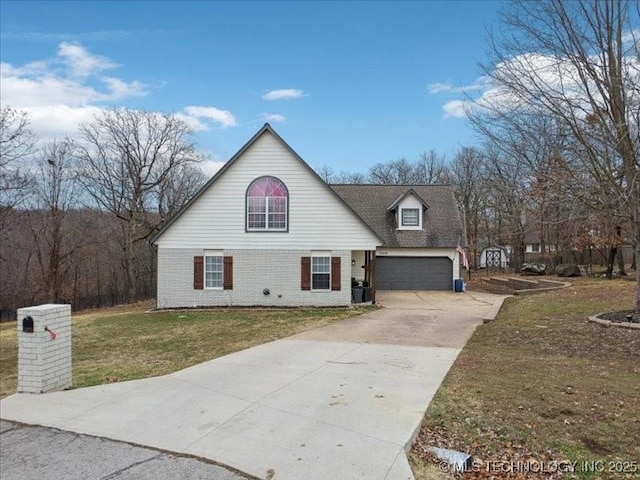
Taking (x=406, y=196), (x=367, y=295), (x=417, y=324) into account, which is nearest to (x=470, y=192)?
(x=406, y=196)

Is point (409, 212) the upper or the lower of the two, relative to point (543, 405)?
upper

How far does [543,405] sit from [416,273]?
19733 millimetres

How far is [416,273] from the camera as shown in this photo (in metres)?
25.2

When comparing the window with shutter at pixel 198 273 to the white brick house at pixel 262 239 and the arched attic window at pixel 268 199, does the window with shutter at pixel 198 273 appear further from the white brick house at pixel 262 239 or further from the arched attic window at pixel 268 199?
the arched attic window at pixel 268 199

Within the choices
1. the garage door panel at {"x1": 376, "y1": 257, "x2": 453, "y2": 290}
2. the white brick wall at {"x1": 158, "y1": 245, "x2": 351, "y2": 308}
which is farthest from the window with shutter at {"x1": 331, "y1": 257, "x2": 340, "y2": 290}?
the garage door panel at {"x1": 376, "y1": 257, "x2": 453, "y2": 290}

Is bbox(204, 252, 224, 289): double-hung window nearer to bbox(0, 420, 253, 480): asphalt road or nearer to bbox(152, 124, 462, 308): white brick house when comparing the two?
bbox(152, 124, 462, 308): white brick house

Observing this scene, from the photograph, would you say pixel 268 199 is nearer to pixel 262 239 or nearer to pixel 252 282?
pixel 262 239

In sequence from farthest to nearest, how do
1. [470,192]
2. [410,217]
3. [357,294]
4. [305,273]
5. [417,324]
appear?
[470,192] → [410,217] → [357,294] → [305,273] → [417,324]

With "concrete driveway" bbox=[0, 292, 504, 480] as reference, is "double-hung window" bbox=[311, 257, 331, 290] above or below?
above

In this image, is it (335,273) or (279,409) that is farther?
(335,273)

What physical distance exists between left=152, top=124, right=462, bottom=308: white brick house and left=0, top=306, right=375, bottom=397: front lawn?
106 centimetres

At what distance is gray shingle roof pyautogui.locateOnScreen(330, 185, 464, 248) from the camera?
24906 mm

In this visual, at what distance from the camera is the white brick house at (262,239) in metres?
18.2

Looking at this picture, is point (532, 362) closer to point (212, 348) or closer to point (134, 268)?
point (212, 348)
